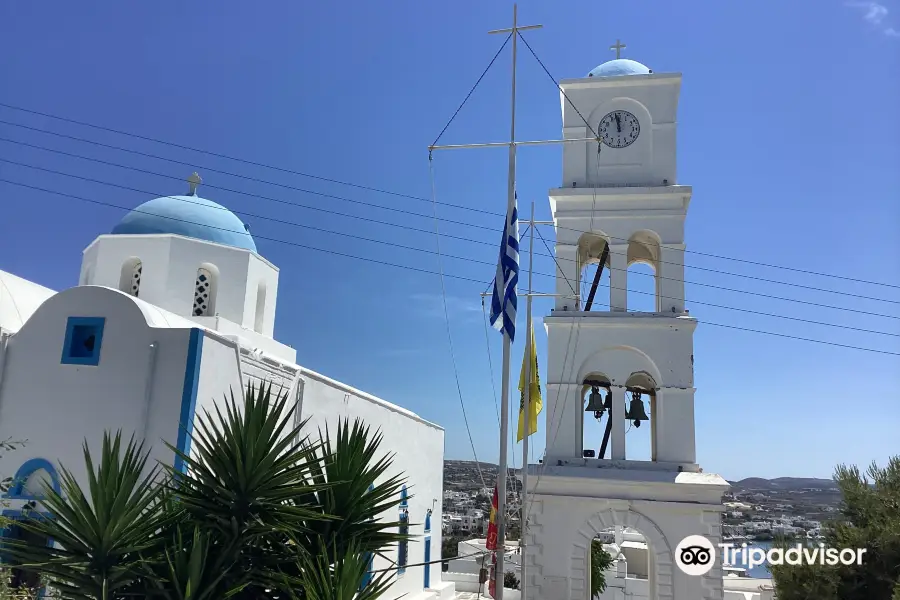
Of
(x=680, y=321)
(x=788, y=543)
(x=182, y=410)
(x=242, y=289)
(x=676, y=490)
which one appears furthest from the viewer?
(x=242, y=289)

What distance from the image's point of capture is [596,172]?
12883 millimetres

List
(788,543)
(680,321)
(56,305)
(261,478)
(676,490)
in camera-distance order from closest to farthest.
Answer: (261,478), (56,305), (788,543), (676,490), (680,321)

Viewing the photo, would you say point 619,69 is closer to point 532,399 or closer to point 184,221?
point 532,399

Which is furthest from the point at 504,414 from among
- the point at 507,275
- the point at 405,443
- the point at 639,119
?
the point at 639,119

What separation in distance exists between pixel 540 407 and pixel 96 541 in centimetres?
877

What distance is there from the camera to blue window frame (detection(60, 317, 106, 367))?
25.2 feet

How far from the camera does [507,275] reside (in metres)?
8.51

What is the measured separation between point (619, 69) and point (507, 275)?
6861 millimetres

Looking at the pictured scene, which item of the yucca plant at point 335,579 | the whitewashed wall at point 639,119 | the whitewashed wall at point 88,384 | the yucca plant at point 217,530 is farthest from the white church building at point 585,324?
the yucca plant at point 335,579

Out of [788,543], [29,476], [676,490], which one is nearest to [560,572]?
[676,490]

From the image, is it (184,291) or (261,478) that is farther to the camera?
(184,291)

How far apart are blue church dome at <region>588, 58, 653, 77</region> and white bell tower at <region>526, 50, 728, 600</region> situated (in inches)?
0.8

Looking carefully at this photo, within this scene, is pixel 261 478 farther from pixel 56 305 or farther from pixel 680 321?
pixel 680 321

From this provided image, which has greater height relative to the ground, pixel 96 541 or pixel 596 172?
pixel 596 172
